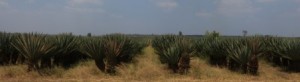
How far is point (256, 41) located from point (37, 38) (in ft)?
28.6

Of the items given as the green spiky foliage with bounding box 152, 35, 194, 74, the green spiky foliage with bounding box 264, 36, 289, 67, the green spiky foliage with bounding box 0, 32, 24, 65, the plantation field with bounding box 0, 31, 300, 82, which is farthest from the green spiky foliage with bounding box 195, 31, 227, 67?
the green spiky foliage with bounding box 0, 32, 24, 65

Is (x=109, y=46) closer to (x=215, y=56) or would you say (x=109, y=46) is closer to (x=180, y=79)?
(x=180, y=79)

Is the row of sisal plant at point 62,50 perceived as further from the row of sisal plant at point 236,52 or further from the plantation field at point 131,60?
the row of sisal plant at point 236,52

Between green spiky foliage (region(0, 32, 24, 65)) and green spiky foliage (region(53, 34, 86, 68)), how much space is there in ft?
5.55

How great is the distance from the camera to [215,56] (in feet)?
75.5

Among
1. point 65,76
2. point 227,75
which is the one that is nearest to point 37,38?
point 65,76

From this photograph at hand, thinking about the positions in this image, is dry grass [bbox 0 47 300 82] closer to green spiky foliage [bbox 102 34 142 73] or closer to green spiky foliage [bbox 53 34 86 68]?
green spiky foliage [bbox 102 34 142 73]

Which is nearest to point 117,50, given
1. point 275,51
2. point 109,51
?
point 109,51

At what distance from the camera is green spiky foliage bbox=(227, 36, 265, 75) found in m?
A: 20.9

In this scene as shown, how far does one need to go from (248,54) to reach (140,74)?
439 cm

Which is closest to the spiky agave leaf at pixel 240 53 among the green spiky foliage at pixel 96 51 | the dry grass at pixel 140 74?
the dry grass at pixel 140 74

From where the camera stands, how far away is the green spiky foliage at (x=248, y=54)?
20.9 meters

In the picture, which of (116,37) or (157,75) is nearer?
(157,75)

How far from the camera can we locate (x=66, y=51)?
21.8 m
